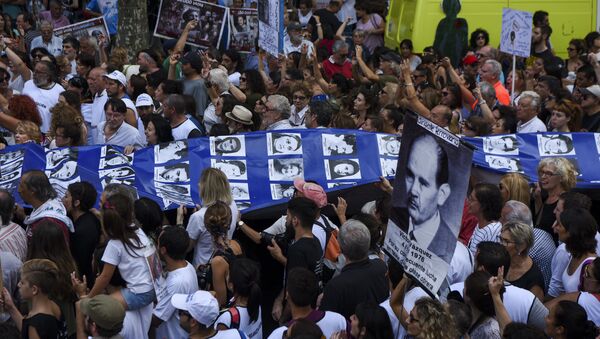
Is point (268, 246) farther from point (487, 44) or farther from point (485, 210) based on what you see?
point (487, 44)

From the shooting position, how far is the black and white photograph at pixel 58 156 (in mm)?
9008

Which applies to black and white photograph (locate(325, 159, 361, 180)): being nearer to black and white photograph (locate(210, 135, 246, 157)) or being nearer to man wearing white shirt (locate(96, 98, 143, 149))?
black and white photograph (locate(210, 135, 246, 157))

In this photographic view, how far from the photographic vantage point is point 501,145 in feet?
30.7

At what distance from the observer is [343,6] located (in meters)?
19.3

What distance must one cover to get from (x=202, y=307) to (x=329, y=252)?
1.69m

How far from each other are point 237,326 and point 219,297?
610mm

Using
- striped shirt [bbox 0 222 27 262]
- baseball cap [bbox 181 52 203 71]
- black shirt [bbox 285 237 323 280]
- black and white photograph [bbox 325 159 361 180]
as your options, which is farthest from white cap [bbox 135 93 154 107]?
black shirt [bbox 285 237 323 280]

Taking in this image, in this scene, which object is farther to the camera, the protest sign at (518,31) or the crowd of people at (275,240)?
the protest sign at (518,31)

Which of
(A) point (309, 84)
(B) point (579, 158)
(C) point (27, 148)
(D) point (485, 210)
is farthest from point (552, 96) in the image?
(C) point (27, 148)

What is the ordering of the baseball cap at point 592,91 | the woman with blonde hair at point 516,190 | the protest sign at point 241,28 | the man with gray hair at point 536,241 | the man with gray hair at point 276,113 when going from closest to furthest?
the man with gray hair at point 536,241, the woman with blonde hair at point 516,190, the man with gray hair at point 276,113, the baseball cap at point 592,91, the protest sign at point 241,28

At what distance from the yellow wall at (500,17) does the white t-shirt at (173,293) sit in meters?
9.85

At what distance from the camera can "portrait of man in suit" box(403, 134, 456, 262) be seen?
5.58 metres

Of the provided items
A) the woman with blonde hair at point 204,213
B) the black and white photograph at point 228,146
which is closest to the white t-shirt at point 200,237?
the woman with blonde hair at point 204,213

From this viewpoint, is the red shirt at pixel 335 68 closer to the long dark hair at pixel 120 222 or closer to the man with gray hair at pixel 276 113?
the man with gray hair at pixel 276 113
